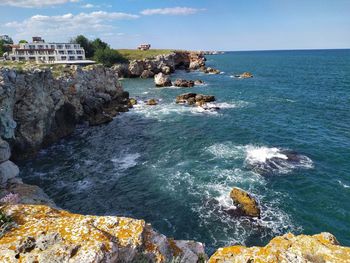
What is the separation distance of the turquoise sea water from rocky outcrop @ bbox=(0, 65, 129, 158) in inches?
125

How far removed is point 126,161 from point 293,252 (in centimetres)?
3500

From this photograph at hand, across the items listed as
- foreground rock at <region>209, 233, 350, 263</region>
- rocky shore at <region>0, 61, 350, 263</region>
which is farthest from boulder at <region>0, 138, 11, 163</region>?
A: foreground rock at <region>209, 233, 350, 263</region>

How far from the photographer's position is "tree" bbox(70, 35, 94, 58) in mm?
153875

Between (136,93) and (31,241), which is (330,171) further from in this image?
(136,93)

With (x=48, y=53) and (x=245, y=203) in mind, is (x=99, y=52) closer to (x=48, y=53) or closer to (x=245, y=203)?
(x=48, y=53)

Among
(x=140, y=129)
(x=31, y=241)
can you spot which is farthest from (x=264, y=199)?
(x=140, y=129)

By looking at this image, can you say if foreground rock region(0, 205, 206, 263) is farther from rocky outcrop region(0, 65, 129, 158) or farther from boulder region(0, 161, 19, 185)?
rocky outcrop region(0, 65, 129, 158)

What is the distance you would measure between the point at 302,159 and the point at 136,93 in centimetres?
6514

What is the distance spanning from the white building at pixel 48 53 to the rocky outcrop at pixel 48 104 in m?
50.4

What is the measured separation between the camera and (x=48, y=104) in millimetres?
49500

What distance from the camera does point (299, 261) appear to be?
9758 millimetres

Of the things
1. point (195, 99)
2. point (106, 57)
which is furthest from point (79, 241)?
point (106, 57)

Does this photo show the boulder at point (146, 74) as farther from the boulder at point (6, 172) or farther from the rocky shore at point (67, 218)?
the boulder at point (6, 172)

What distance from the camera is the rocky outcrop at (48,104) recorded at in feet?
130
